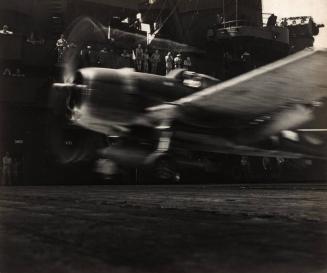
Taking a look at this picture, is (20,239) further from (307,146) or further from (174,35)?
(307,146)

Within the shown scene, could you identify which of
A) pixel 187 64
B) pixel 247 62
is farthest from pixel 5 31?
pixel 247 62

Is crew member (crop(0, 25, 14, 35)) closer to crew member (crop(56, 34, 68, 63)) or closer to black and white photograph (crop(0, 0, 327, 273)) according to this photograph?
black and white photograph (crop(0, 0, 327, 273))

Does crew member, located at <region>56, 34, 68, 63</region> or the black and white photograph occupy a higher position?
crew member, located at <region>56, 34, 68, 63</region>

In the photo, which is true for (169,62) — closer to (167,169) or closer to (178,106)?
(178,106)

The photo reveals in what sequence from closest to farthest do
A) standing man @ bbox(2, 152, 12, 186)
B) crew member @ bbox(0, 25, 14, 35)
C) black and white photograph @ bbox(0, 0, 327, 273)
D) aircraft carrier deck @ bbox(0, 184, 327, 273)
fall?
aircraft carrier deck @ bbox(0, 184, 327, 273) < black and white photograph @ bbox(0, 0, 327, 273) < crew member @ bbox(0, 25, 14, 35) < standing man @ bbox(2, 152, 12, 186)

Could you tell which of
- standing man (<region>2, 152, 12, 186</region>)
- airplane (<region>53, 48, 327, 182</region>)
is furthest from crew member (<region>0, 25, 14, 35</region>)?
airplane (<region>53, 48, 327, 182</region>)

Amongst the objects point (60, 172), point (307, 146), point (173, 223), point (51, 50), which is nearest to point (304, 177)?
point (307, 146)

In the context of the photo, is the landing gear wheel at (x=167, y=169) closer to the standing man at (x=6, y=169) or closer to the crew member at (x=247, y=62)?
the crew member at (x=247, y=62)

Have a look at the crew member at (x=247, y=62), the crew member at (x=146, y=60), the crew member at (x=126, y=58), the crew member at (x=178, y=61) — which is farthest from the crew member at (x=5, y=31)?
the crew member at (x=247, y=62)

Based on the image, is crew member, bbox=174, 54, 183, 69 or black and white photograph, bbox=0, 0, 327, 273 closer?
black and white photograph, bbox=0, 0, 327, 273
